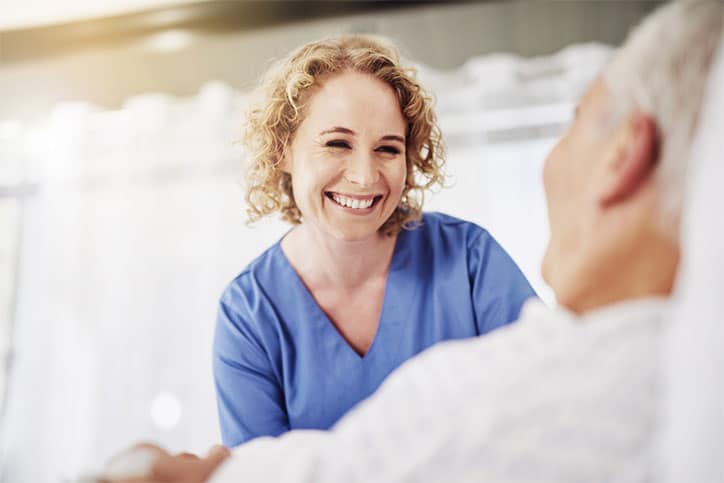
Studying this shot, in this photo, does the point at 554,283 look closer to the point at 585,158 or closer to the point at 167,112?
the point at 585,158

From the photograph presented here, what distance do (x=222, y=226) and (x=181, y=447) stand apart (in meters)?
0.57

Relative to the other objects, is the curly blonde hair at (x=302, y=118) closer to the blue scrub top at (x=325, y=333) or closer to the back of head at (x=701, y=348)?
the blue scrub top at (x=325, y=333)

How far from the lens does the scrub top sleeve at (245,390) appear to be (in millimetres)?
722

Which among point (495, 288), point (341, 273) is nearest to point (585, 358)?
point (495, 288)

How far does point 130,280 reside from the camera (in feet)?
5.52

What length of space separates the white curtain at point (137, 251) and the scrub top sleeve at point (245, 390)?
69 cm

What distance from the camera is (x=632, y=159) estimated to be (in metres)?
0.44

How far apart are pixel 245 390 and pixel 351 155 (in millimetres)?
321

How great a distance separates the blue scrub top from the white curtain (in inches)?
27.0

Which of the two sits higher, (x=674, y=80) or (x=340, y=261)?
(x=674, y=80)

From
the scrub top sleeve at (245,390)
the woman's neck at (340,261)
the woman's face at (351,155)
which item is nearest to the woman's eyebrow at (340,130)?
A: the woman's face at (351,155)

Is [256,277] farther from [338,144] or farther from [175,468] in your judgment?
[175,468]

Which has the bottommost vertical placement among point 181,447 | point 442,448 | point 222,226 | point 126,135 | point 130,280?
point 181,447

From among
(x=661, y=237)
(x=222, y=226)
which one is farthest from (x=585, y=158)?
(x=222, y=226)
